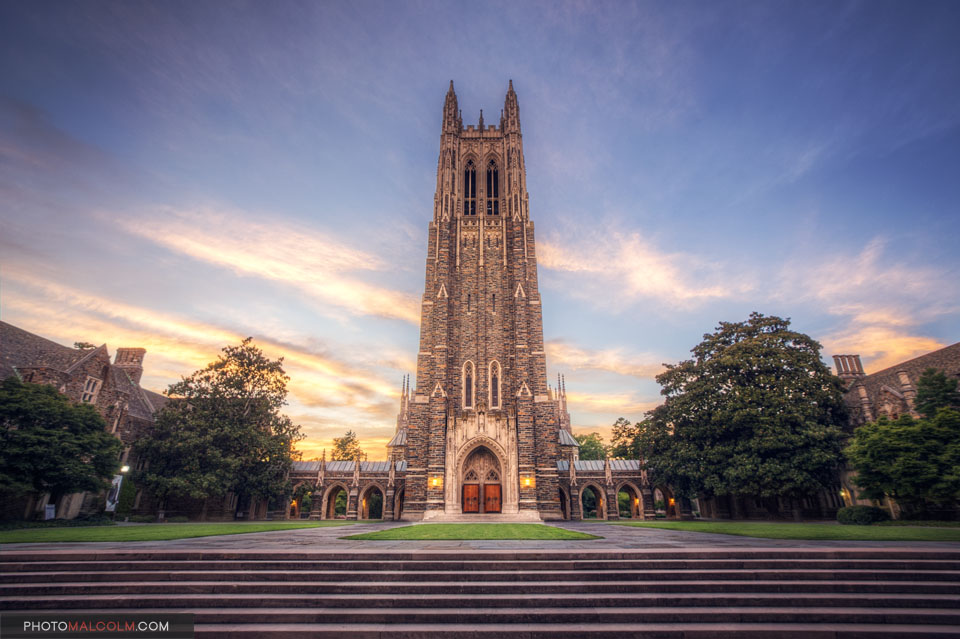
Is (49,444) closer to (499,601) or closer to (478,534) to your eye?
(478,534)

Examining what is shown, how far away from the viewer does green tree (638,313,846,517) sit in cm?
2511

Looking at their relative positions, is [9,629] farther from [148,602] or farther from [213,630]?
[213,630]

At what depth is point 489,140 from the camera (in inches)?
1644

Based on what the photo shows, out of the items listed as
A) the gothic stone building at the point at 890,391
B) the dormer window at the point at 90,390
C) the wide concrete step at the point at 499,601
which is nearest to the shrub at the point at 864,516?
the gothic stone building at the point at 890,391

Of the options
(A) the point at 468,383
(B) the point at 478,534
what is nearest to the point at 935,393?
(B) the point at 478,534

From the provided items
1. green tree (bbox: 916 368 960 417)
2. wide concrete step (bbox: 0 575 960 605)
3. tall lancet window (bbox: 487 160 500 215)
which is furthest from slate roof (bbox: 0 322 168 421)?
green tree (bbox: 916 368 960 417)

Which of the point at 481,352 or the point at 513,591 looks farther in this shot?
the point at 481,352

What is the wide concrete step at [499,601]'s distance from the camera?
6.85 metres

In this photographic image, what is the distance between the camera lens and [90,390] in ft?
90.6

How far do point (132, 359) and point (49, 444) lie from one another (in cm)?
2056

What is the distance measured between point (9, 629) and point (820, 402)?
34.1m

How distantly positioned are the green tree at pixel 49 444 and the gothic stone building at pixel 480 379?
17.3 metres

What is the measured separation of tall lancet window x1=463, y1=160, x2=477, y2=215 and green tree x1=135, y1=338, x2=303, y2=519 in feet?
66.9

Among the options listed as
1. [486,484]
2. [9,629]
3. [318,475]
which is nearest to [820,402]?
[486,484]
